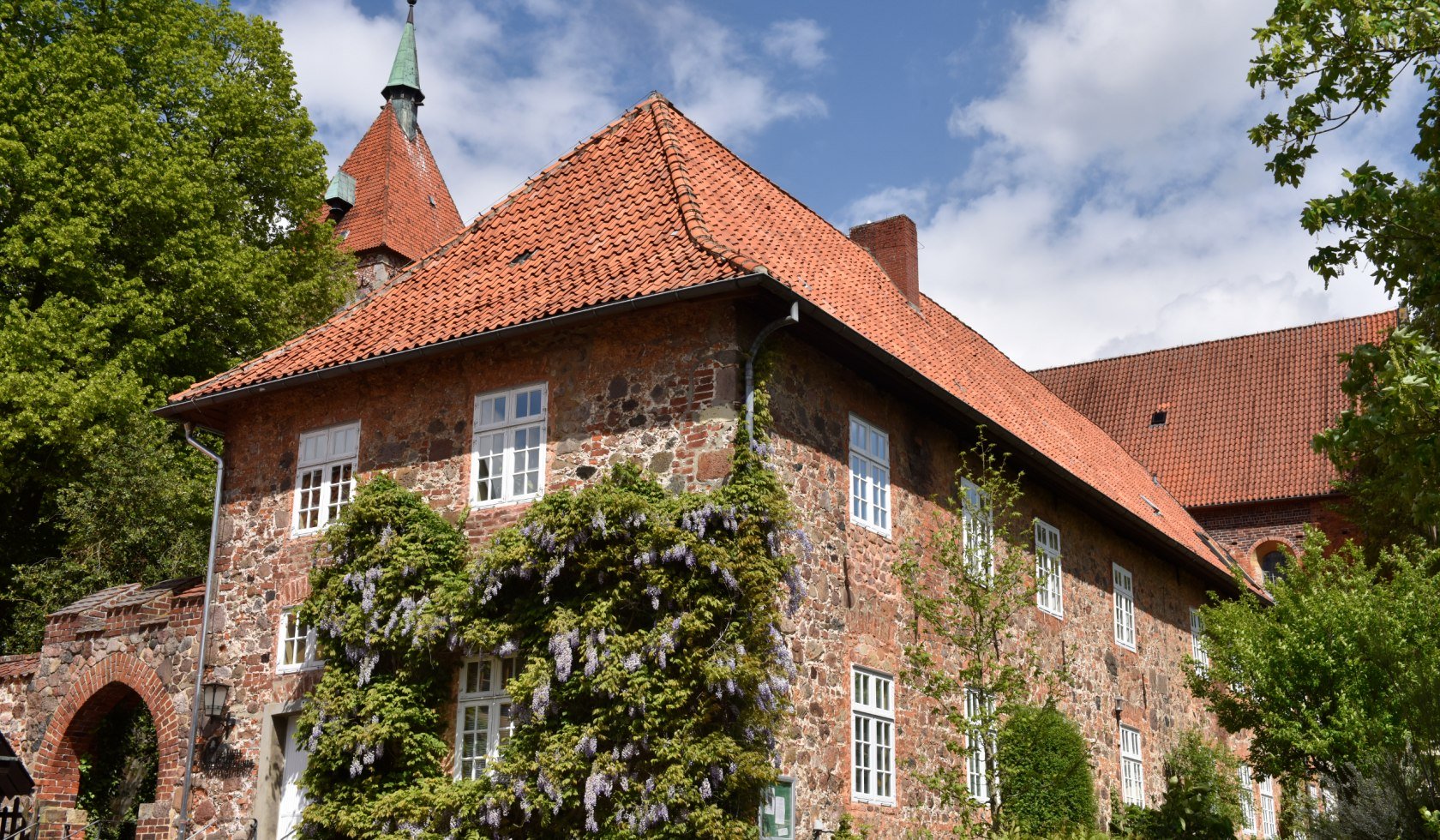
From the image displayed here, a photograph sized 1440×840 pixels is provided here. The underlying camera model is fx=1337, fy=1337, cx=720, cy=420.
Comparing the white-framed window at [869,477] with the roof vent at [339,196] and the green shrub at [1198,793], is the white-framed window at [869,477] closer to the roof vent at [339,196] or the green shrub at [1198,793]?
the green shrub at [1198,793]

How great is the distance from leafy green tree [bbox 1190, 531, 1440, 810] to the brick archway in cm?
1411

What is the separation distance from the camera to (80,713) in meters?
17.2

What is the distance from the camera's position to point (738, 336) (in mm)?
12789

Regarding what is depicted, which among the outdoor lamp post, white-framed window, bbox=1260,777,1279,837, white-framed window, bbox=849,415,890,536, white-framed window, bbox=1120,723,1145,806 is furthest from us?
white-framed window, bbox=1260,777,1279,837

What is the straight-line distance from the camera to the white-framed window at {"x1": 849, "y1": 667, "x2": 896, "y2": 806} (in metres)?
13.5

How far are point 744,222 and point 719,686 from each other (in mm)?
Answer: 6121

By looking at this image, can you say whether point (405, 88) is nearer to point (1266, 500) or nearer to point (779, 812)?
point (1266, 500)

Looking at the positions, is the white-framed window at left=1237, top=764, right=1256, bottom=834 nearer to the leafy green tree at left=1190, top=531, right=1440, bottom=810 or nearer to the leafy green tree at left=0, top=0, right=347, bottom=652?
the leafy green tree at left=1190, top=531, right=1440, bottom=810

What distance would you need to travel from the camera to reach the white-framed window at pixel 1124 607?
21.3 meters

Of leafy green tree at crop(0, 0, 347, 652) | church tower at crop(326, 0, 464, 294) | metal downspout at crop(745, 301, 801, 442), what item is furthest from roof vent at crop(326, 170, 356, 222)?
metal downspout at crop(745, 301, 801, 442)

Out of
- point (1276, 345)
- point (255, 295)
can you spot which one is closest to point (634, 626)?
point (255, 295)

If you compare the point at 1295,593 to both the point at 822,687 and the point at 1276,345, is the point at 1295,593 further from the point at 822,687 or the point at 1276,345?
the point at 1276,345

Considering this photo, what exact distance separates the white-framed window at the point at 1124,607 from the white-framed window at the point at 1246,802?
306cm

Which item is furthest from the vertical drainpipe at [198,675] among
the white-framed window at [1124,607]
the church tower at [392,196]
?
the church tower at [392,196]
